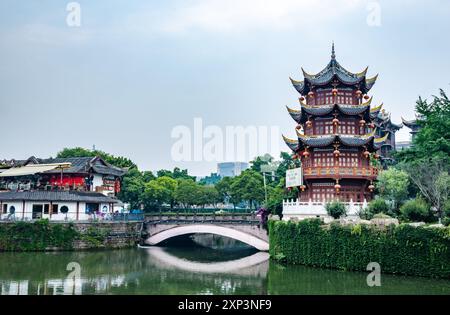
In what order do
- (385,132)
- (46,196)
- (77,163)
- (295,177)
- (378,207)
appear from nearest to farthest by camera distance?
(378,207) → (295,177) → (46,196) → (77,163) → (385,132)

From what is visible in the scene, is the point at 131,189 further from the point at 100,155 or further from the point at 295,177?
the point at 295,177

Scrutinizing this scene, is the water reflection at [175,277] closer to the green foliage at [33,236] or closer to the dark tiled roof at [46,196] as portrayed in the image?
the green foliage at [33,236]

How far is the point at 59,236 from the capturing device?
42.6 m

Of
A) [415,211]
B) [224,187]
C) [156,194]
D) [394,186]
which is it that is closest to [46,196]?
[156,194]

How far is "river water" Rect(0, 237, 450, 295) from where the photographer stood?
81.4 feet

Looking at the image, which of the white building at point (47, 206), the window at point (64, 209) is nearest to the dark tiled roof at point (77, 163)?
the white building at point (47, 206)

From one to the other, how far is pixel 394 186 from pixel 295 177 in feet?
28.1

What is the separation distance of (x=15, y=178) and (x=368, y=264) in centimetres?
4025

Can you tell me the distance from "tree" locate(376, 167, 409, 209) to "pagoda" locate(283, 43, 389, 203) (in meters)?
2.99

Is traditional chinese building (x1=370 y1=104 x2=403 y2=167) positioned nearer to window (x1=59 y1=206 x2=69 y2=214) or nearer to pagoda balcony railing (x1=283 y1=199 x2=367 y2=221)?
pagoda balcony railing (x1=283 y1=199 x2=367 y2=221)

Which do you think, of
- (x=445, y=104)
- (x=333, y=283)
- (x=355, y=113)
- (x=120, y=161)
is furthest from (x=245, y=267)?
(x=120, y=161)

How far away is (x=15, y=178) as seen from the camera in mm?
52938

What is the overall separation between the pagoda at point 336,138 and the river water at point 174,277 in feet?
26.7

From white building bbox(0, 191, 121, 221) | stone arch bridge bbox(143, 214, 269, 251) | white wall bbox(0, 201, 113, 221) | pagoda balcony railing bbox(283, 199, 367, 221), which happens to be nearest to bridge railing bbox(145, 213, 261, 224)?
stone arch bridge bbox(143, 214, 269, 251)
